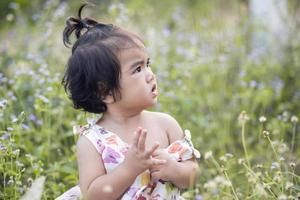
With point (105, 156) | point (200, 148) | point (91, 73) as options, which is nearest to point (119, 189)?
point (105, 156)

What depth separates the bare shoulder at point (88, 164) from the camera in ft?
7.41

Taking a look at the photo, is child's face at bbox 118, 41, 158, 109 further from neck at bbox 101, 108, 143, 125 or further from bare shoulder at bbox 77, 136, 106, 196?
bare shoulder at bbox 77, 136, 106, 196

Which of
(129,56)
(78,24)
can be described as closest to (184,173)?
(129,56)

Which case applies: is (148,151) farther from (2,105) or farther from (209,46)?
(209,46)

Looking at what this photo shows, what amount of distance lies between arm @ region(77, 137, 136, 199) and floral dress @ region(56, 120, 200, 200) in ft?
0.08

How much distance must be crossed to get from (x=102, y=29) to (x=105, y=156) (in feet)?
1.61

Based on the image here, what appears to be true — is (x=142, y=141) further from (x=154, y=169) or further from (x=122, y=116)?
(x=122, y=116)

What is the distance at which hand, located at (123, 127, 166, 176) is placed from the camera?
6.83ft

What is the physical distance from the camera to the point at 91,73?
2.31 meters

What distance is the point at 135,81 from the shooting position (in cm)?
230

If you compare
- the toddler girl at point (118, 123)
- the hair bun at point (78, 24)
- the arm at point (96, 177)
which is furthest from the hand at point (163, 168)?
the hair bun at point (78, 24)

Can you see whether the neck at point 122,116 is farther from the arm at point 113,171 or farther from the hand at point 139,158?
the hand at point 139,158

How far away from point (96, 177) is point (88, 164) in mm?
62

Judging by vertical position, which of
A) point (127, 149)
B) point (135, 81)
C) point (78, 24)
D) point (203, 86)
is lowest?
point (203, 86)
